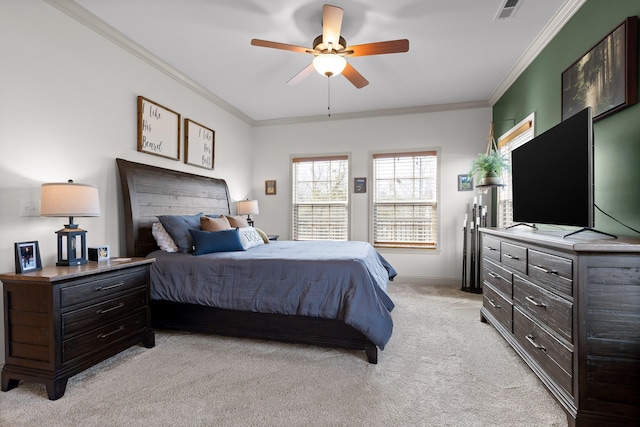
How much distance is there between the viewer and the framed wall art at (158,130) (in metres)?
3.29

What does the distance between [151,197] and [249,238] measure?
112 cm

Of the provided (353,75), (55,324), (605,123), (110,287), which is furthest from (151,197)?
(605,123)

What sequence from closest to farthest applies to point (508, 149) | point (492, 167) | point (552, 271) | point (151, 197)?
point (552, 271) < point (151, 197) < point (492, 167) < point (508, 149)

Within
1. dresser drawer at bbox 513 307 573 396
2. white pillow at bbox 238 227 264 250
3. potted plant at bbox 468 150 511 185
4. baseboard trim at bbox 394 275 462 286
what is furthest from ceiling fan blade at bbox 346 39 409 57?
baseboard trim at bbox 394 275 462 286

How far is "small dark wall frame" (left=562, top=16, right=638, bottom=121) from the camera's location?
74.9 inches

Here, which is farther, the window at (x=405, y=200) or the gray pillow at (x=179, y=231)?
the window at (x=405, y=200)

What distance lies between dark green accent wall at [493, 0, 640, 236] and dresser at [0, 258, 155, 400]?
3.40 metres

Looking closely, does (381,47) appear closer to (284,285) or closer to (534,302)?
(284,285)

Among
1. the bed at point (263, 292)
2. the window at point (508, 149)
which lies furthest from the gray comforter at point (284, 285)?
the window at point (508, 149)

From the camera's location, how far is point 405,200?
512cm

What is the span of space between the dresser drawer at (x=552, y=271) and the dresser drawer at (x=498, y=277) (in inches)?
17.0

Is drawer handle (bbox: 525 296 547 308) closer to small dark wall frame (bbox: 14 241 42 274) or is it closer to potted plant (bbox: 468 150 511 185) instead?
potted plant (bbox: 468 150 511 185)

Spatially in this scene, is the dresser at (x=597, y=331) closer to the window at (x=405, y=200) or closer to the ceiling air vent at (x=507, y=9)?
the ceiling air vent at (x=507, y=9)

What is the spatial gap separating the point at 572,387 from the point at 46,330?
3.00 m
